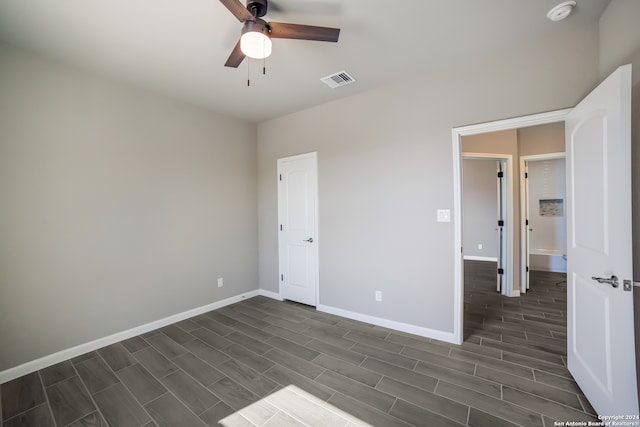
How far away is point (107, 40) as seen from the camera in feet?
7.16

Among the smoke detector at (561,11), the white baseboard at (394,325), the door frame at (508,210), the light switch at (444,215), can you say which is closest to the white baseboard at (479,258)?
the door frame at (508,210)

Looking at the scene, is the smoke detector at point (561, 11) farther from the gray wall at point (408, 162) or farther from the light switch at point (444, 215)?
the light switch at point (444, 215)

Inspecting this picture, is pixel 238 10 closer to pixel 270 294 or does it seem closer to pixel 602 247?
pixel 602 247

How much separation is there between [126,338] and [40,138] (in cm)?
219

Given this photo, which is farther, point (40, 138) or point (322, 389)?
point (40, 138)

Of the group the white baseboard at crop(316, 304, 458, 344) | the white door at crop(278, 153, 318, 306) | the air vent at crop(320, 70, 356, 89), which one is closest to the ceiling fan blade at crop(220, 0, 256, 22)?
the air vent at crop(320, 70, 356, 89)

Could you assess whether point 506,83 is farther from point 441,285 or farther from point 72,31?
point 72,31

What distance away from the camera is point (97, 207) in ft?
8.85

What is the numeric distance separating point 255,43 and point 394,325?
308 cm

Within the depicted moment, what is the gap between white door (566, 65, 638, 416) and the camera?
56.3 inches

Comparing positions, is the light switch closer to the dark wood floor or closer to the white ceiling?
the dark wood floor

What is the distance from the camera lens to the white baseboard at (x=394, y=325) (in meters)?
2.72

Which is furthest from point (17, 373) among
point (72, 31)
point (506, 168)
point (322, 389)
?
point (506, 168)

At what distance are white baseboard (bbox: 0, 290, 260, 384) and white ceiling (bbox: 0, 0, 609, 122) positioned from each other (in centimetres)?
280
